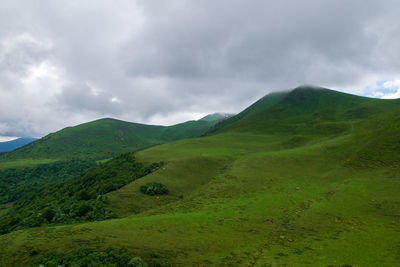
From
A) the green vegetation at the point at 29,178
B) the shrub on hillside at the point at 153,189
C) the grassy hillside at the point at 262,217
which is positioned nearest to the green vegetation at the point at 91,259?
the grassy hillside at the point at 262,217

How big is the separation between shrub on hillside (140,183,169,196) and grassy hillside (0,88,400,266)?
40.2 inches

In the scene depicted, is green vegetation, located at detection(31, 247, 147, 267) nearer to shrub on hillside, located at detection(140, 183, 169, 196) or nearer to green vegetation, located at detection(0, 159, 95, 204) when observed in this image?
shrub on hillside, located at detection(140, 183, 169, 196)

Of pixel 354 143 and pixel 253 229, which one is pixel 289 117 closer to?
pixel 354 143

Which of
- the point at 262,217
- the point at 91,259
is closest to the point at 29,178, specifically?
the point at 91,259

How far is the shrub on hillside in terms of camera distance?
3725cm

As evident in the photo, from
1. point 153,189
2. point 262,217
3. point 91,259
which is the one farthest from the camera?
point 153,189

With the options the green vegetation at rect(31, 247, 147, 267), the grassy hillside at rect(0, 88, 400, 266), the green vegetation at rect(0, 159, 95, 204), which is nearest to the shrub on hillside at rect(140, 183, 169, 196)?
Result: the grassy hillside at rect(0, 88, 400, 266)

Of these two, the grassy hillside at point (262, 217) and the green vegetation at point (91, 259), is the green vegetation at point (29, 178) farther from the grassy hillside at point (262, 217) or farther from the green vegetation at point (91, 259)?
the green vegetation at point (91, 259)

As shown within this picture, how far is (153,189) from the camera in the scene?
37781 millimetres

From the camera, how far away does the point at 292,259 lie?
1619 cm

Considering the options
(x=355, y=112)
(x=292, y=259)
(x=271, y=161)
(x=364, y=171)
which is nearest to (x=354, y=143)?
(x=364, y=171)

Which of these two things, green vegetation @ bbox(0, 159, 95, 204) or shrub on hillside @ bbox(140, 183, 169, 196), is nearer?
shrub on hillside @ bbox(140, 183, 169, 196)

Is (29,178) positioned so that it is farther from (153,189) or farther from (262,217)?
(262,217)

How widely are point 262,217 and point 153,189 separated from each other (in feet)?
63.5
